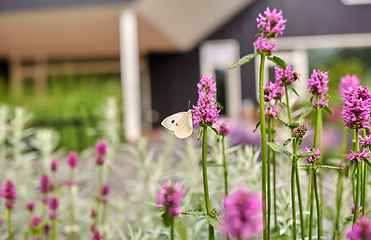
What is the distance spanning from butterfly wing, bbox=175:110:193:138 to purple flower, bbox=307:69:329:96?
318 millimetres

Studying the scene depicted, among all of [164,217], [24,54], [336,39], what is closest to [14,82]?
[24,54]

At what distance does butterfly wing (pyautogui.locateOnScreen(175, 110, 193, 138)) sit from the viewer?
3.01 ft

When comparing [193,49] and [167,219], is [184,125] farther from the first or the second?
[193,49]

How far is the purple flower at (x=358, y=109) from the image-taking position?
29.9 inches

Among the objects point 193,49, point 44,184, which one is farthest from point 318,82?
point 193,49

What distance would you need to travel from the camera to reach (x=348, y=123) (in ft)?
2.60

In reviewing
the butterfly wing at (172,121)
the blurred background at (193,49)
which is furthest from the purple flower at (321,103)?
the blurred background at (193,49)

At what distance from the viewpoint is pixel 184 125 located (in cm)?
94

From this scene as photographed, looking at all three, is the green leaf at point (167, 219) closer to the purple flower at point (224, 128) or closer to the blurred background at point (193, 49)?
the purple flower at point (224, 128)

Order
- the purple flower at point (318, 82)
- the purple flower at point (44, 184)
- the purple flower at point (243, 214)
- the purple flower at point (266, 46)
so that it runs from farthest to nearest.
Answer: the purple flower at point (44, 184), the purple flower at point (318, 82), the purple flower at point (266, 46), the purple flower at point (243, 214)

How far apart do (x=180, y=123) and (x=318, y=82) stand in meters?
0.37

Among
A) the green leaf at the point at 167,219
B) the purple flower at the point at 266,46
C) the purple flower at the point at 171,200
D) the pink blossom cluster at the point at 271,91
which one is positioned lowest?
the green leaf at the point at 167,219

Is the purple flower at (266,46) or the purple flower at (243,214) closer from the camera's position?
the purple flower at (243,214)

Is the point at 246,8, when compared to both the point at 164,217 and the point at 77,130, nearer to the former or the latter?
the point at 77,130
